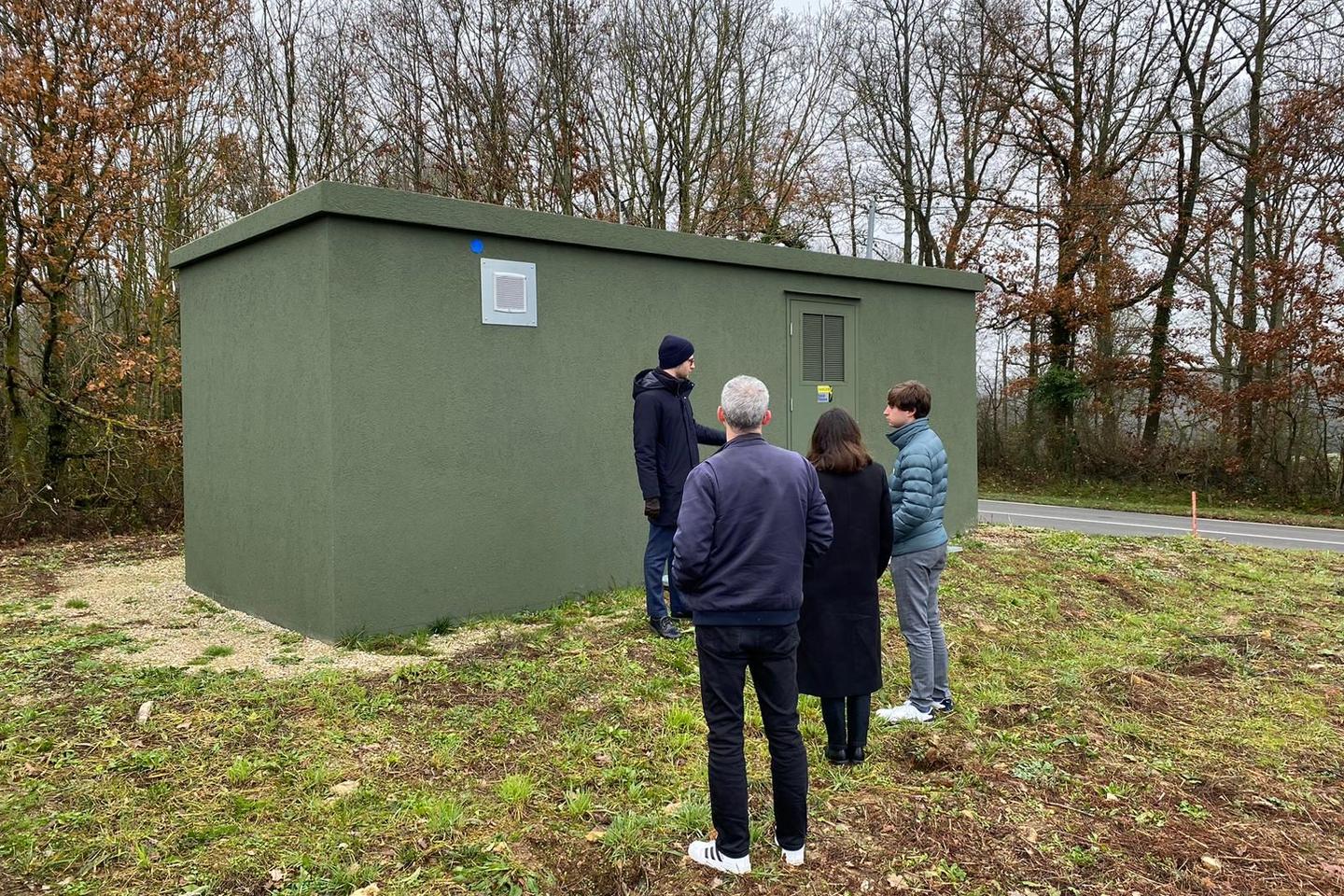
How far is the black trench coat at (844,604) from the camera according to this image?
3.97 meters

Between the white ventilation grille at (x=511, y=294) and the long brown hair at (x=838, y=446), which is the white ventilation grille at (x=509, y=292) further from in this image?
the long brown hair at (x=838, y=446)

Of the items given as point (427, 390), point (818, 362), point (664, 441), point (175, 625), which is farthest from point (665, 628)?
point (818, 362)

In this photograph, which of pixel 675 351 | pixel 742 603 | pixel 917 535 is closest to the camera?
pixel 742 603

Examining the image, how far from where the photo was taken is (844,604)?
3990mm

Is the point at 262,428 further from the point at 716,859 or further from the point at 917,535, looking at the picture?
the point at 716,859

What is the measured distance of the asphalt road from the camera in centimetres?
1313

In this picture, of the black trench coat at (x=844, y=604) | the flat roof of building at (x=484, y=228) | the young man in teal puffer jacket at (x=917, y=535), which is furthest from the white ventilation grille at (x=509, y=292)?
the black trench coat at (x=844, y=604)

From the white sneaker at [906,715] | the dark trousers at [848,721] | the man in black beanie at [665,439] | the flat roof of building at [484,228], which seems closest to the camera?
the dark trousers at [848,721]

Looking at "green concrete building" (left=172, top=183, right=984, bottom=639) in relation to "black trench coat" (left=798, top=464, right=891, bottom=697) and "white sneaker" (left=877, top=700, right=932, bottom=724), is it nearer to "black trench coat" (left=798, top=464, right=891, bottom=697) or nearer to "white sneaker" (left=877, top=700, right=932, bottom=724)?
"white sneaker" (left=877, top=700, right=932, bottom=724)

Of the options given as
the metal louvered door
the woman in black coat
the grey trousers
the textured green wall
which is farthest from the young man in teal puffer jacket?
the metal louvered door

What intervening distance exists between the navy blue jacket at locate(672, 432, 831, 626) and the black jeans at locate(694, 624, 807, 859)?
67 mm

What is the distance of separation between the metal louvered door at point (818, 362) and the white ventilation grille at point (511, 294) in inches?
112

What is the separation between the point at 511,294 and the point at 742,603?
428 cm

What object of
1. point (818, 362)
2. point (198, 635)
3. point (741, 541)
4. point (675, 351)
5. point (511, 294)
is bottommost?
point (198, 635)
